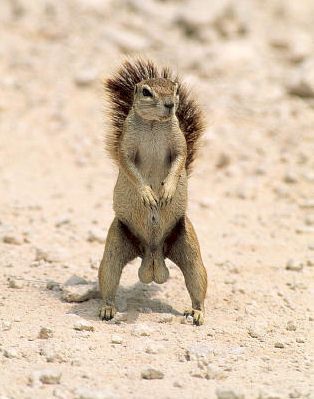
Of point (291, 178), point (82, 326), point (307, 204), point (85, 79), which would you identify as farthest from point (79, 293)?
point (85, 79)

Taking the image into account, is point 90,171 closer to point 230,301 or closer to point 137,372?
point 230,301

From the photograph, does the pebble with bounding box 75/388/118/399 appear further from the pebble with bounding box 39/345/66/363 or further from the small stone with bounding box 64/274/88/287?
the small stone with bounding box 64/274/88/287

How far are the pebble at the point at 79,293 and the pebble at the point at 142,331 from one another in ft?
2.20

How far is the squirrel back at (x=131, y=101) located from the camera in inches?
203

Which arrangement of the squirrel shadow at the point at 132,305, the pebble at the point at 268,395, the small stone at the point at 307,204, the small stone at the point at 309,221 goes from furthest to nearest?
the small stone at the point at 307,204
the small stone at the point at 309,221
the squirrel shadow at the point at 132,305
the pebble at the point at 268,395

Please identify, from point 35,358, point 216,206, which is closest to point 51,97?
point 216,206

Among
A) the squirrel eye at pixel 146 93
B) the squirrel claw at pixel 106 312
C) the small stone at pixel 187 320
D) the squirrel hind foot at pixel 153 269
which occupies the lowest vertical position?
the squirrel claw at pixel 106 312

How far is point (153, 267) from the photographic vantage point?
5125 mm

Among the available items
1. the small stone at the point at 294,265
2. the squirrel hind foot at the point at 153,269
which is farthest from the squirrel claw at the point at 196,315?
the small stone at the point at 294,265

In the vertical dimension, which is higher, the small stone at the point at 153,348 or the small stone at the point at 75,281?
the small stone at the point at 75,281

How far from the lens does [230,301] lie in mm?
5547

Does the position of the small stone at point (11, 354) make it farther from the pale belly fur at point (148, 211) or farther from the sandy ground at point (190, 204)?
the pale belly fur at point (148, 211)

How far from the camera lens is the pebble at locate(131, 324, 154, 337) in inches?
183

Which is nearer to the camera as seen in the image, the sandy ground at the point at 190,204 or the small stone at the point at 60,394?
the small stone at the point at 60,394
